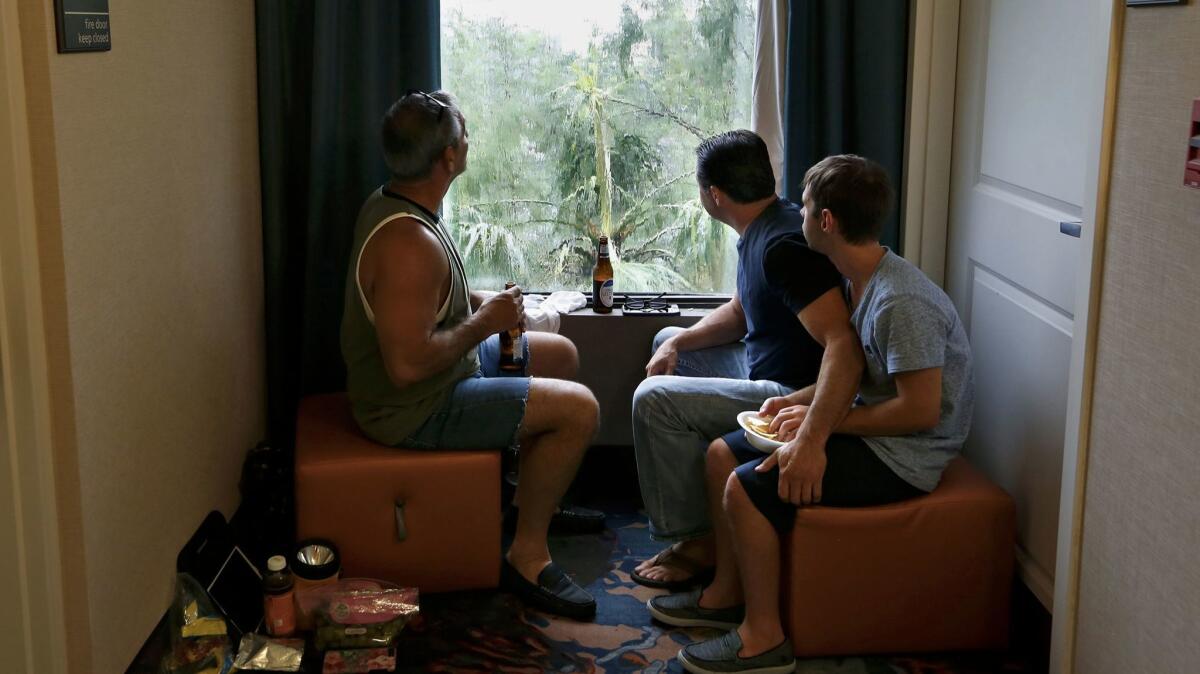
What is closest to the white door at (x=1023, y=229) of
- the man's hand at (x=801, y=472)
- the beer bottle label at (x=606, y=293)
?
the man's hand at (x=801, y=472)

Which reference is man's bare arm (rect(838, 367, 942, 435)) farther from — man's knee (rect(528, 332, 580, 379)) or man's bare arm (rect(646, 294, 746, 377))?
man's knee (rect(528, 332, 580, 379))

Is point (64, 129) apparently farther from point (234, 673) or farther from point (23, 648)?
point (234, 673)

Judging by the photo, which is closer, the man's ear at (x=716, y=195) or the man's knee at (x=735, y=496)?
the man's knee at (x=735, y=496)

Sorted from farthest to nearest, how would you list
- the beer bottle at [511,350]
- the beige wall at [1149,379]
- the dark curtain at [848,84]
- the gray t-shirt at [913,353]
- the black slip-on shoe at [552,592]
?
the dark curtain at [848,84] → the beer bottle at [511,350] → the black slip-on shoe at [552,592] → the gray t-shirt at [913,353] → the beige wall at [1149,379]

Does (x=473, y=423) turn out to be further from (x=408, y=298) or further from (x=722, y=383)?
(x=722, y=383)

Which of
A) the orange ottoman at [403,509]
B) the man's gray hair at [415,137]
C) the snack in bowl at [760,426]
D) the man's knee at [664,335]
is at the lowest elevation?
the orange ottoman at [403,509]

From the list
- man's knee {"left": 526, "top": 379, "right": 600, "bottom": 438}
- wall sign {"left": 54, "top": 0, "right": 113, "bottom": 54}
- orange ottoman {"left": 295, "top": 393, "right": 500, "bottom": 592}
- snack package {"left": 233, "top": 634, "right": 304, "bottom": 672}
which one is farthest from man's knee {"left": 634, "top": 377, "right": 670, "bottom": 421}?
wall sign {"left": 54, "top": 0, "right": 113, "bottom": 54}

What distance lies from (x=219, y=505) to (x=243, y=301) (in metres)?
0.55

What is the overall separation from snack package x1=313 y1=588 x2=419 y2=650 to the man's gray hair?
3.27ft

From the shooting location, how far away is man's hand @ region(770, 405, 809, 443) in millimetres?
2732

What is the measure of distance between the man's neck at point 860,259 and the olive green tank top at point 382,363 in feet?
3.00

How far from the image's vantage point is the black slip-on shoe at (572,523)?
3.43 m

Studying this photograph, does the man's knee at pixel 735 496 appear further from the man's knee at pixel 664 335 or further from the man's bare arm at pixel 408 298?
the man's knee at pixel 664 335

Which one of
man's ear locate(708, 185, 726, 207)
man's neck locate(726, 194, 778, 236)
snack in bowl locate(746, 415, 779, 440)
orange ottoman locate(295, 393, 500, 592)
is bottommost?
orange ottoman locate(295, 393, 500, 592)
